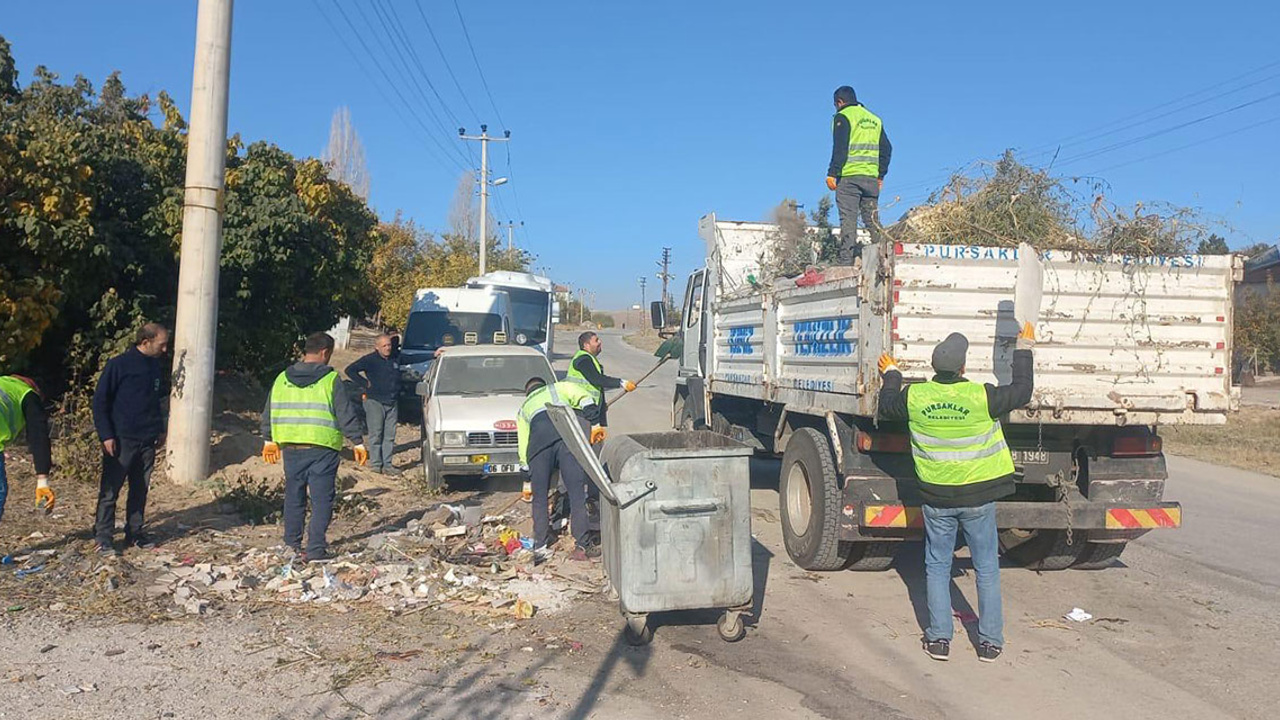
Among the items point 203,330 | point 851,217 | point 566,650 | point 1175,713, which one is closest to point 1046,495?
point 1175,713

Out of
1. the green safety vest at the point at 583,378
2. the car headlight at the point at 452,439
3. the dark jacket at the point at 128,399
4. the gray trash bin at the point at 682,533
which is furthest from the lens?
the car headlight at the point at 452,439

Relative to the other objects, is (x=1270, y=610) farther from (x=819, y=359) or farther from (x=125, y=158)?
(x=125, y=158)

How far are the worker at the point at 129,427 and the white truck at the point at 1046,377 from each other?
4.80 m

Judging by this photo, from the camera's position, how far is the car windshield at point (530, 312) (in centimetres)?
2311

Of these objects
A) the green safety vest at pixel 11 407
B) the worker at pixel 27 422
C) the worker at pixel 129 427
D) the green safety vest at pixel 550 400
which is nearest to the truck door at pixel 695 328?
the green safety vest at pixel 550 400

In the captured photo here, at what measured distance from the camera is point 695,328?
36.2 ft

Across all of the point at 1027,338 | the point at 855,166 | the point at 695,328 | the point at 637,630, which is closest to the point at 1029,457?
the point at 1027,338

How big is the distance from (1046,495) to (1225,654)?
1.61 metres

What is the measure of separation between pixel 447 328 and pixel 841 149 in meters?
10.1

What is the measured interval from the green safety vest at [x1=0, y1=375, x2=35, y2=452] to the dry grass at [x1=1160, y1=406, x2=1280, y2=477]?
44.5 feet

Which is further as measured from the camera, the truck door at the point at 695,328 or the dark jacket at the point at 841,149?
the truck door at the point at 695,328

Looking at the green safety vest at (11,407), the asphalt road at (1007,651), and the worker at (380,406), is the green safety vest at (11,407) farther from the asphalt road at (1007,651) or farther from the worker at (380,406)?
the worker at (380,406)

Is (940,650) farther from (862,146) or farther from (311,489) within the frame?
(862,146)

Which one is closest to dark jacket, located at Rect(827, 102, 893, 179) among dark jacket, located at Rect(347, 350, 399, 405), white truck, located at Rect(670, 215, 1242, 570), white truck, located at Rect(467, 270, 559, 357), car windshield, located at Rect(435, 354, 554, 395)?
white truck, located at Rect(670, 215, 1242, 570)
